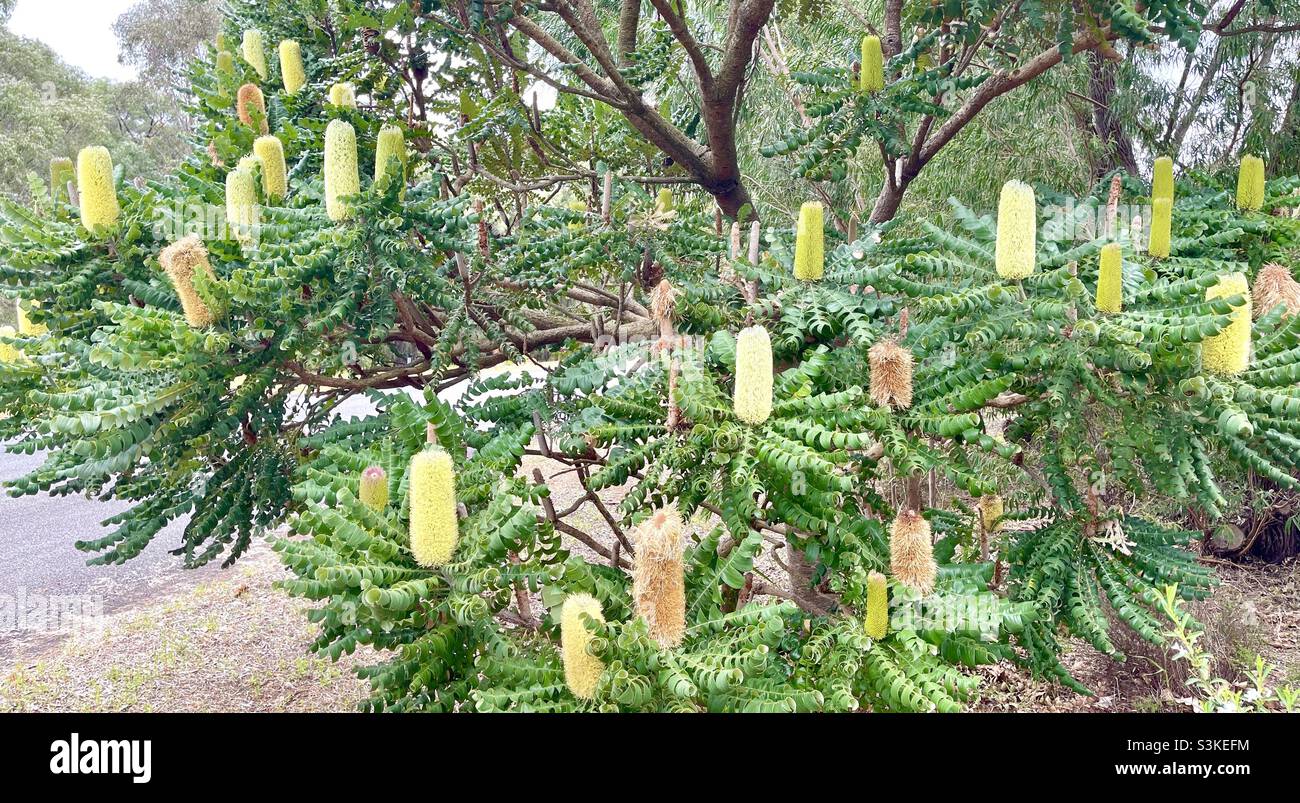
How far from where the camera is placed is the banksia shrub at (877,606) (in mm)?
1807

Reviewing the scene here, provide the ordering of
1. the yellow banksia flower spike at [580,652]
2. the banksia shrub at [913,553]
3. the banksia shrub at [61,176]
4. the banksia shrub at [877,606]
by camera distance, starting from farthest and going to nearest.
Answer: the banksia shrub at [61,176]
the banksia shrub at [913,553]
the banksia shrub at [877,606]
the yellow banksia flower spike at [580,652]

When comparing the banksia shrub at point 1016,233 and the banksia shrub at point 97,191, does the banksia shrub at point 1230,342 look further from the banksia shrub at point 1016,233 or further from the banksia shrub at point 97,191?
the banksia shrub at point 97,191

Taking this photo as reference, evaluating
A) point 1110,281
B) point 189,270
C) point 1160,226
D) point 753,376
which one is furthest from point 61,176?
point 1160,226

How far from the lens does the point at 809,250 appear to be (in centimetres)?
234

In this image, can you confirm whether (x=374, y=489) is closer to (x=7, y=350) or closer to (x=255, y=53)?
(x=7, y=350)

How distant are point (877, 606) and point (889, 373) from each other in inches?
21.7

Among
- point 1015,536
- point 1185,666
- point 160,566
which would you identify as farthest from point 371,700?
point 160,566

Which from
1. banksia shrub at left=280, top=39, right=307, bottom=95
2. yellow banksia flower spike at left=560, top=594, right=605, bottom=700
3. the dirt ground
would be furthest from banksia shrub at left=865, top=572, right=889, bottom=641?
the dirt ground

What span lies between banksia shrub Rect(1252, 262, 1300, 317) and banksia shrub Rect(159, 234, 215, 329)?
269cm

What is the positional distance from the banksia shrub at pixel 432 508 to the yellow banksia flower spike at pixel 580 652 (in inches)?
11.3

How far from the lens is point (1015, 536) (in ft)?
8.96

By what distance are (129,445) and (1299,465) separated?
8.84ft

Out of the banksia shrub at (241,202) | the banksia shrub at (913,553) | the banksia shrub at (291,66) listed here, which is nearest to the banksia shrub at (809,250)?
the banksia shrub at (913,553)

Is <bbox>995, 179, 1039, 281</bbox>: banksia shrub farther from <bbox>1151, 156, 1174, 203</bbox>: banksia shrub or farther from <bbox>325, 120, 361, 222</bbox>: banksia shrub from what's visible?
<bbox>325, 120, 361, 222</bbox>: banksia shrub
